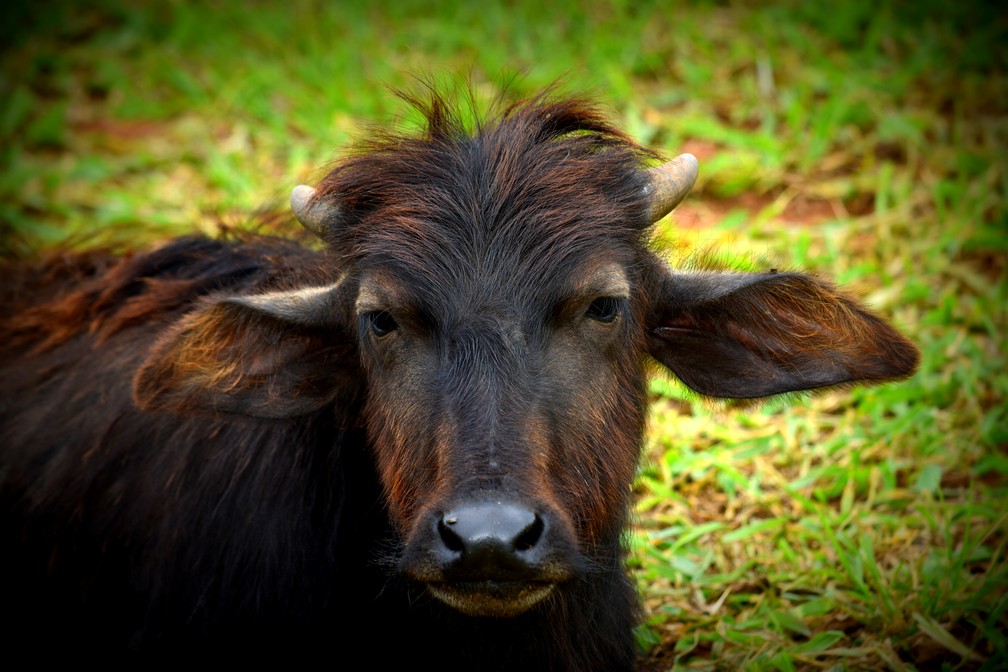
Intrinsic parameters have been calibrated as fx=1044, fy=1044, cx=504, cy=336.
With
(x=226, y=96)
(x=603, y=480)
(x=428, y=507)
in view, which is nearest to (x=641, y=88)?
(x=226, y=96)

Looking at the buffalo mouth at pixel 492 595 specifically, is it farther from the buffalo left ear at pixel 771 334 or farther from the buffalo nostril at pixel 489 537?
the buffalo left ear at pixel 771 334

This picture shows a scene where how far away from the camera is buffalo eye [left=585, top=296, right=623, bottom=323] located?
3.82 m

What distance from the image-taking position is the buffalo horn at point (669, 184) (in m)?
4.07

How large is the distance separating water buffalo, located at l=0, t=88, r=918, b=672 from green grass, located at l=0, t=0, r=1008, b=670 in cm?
54

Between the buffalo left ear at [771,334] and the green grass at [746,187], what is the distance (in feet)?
0.87

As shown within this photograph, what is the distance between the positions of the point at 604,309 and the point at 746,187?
422cm

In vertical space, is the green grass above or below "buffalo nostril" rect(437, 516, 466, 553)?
above

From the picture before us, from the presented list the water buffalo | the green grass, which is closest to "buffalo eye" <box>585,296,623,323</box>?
the water buffalo

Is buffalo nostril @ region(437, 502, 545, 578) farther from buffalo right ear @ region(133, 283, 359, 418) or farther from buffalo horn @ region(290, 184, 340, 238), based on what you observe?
buffalo horn @ region(290, 184, 340, 238)

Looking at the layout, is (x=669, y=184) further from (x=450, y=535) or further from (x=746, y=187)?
(x=746, y=187)

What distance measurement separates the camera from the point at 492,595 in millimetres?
3316

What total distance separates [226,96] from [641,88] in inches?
142

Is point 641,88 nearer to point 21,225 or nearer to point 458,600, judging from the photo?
point 21,225

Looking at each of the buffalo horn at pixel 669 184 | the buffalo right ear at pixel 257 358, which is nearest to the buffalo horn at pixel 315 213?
the buffalo right ear at pixel 257 358
